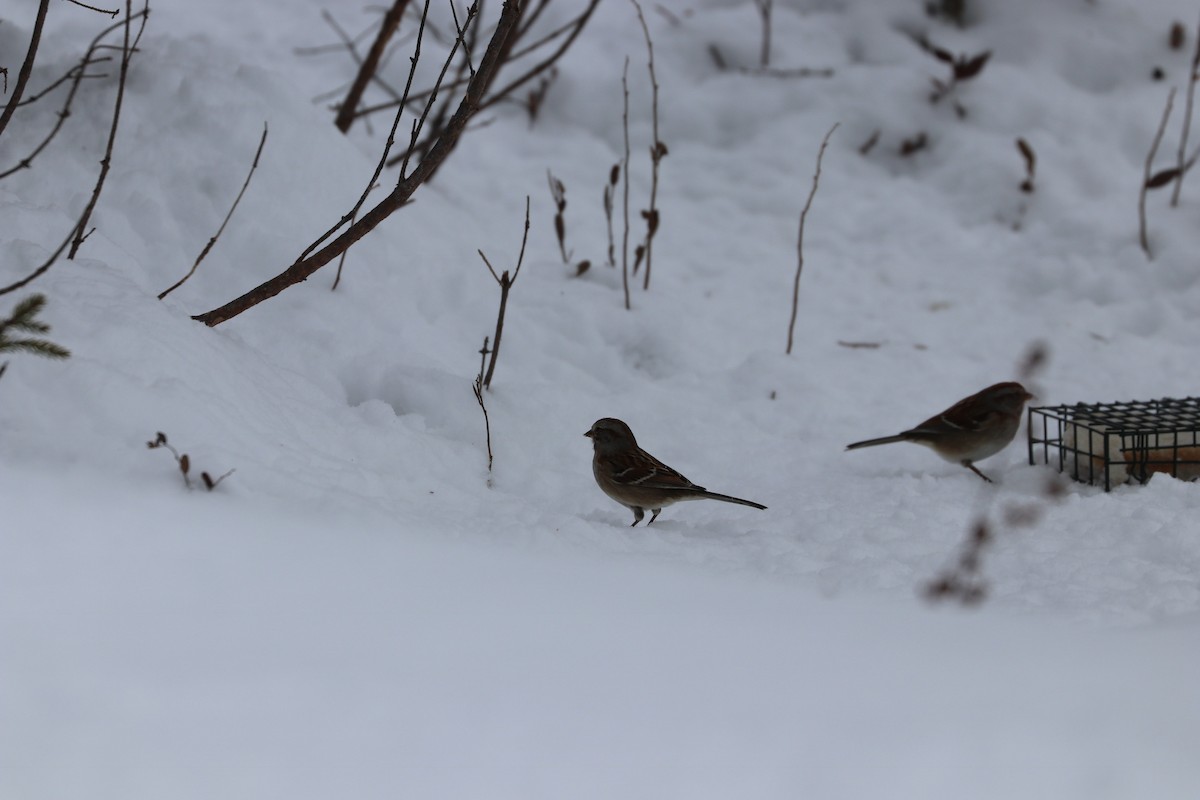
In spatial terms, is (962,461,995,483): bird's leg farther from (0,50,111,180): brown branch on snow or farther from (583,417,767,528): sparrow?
(0,50,111,180): brown branch on snow

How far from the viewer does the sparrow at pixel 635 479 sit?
385 cm

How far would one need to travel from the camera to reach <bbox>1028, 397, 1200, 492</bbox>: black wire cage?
4285mm

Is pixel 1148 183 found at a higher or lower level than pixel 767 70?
lower

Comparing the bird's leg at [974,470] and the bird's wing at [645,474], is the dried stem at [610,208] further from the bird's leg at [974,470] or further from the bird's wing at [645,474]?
the bird's leg at [974,470]

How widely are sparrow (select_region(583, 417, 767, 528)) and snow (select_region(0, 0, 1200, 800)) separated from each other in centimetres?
14

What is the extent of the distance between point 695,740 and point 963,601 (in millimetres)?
1339

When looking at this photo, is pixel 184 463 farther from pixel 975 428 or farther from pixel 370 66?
pixel 370 66

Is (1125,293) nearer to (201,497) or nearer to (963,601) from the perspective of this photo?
(963,601)

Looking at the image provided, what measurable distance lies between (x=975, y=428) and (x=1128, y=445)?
587 millimetres

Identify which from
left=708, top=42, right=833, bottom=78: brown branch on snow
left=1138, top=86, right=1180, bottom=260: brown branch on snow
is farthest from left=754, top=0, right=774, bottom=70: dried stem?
left=1138, top=86, right=1180, bottom=260: brown branch on snow

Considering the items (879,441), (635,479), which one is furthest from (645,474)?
(879,441)

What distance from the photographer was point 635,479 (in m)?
3.86

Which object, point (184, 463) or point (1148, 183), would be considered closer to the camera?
point (184, 463)

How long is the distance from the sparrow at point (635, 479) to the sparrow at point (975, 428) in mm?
993
